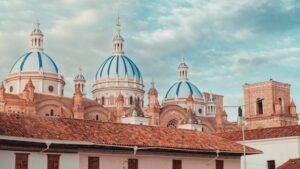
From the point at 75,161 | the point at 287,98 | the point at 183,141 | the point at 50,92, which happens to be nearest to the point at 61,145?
the point at 75,161

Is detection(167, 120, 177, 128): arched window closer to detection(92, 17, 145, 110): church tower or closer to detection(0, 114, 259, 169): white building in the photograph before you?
detection(92, 17, 145, 110): church tower

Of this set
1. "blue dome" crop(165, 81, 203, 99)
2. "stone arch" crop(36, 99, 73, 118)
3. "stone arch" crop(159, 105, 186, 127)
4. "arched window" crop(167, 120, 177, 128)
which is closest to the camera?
"stone arch" crop(36, 99, 73, 118)

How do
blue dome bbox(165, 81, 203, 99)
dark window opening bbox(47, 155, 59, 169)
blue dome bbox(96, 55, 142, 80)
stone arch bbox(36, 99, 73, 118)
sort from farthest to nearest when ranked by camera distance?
1. blue dome bbox(165, 81, 203, 99)
2. blue dome bbox(96, 55, 142, 80)
3. stone arch bbox(36, 99, 73, 118)
4. dark window opening bbox(47, 155, 59, 169)

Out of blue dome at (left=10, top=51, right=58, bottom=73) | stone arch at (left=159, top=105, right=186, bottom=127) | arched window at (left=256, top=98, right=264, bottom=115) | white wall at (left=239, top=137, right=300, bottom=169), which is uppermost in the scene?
blue dome at (left=10, top=51, right=58, bottom=73)

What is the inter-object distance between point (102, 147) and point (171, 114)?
46552mm

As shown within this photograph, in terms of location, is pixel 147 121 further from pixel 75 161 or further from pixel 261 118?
pixel 75 161

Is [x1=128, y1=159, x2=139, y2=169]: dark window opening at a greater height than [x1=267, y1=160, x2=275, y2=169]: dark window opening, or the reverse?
[x1=267, y1=160, x2=275, y2=169]: dark window opening

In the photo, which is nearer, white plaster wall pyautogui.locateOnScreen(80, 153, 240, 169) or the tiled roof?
white plaster wall pyautogui.locateOnScreen(80, 153, 240, 169)

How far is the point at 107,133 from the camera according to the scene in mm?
24172

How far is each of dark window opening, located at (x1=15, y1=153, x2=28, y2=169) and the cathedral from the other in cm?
3175

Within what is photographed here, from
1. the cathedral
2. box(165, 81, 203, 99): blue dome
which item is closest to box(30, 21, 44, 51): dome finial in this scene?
the cathedral

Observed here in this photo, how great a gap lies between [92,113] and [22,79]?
9394mm

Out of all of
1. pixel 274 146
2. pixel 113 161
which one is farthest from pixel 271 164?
pixel 113 161

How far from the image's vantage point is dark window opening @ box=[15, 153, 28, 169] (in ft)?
67.9
